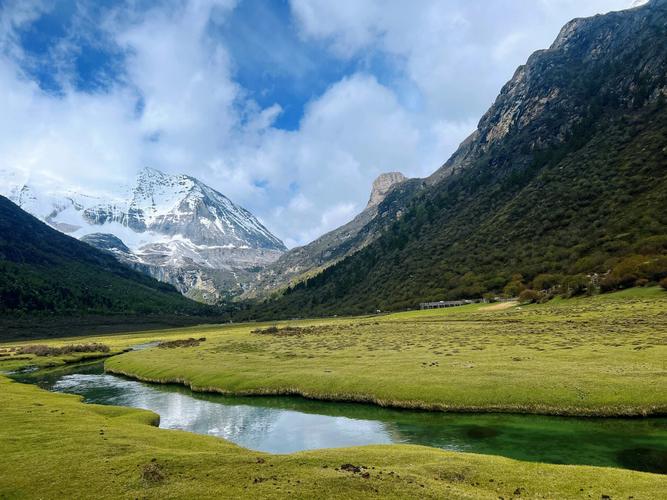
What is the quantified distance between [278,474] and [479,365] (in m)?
42.9

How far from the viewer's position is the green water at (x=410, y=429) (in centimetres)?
3497

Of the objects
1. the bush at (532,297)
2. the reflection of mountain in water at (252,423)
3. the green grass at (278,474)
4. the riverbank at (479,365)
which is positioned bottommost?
the reflection of mountain in water at (252,423)

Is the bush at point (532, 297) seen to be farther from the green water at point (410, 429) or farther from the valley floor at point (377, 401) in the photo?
the green water at point (410, 429)

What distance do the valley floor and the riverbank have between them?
216 millimetres

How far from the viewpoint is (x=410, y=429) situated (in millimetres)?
44469

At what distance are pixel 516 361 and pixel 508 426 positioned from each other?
828 inches

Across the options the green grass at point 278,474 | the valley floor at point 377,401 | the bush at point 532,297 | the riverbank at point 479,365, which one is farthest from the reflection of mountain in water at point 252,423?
the bush at point 532,297

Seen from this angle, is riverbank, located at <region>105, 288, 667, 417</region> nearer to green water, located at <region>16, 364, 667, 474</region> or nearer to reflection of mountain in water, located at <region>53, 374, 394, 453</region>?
green water, located at <region>16, 364, 667, 474</region>

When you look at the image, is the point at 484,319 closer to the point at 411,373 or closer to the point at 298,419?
the point at 411,373

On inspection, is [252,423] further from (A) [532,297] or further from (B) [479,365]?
(A) [532,297]

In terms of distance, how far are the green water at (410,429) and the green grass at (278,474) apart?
24.3 ft

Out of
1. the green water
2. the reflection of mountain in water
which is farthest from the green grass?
the reflection of mountain in water

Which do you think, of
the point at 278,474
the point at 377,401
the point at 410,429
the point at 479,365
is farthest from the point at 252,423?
the point at 479,365

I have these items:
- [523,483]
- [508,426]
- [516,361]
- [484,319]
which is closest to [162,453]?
[523,483]
